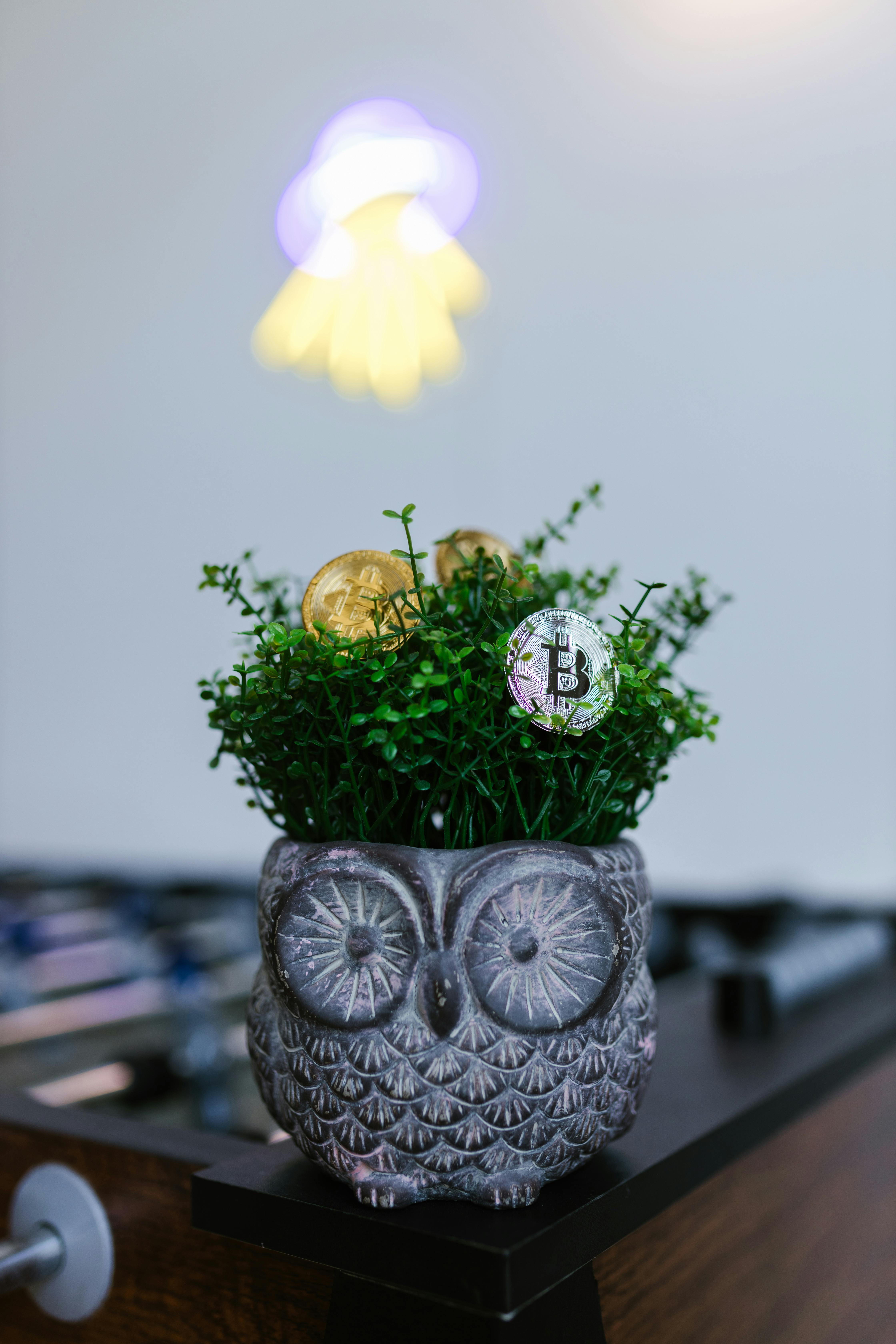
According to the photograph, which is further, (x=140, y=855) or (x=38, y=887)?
(x=140, y=855)

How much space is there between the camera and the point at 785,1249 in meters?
0.92

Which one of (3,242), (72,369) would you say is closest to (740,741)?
(72,369)

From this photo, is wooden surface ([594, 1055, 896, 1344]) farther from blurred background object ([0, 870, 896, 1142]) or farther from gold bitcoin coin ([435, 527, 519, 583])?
gold bitcoin coin ([435, 527, 519, 583])

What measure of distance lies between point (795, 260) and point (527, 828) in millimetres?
1978

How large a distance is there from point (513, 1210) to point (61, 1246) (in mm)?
467

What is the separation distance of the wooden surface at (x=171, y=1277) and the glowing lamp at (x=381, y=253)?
83.0 inches

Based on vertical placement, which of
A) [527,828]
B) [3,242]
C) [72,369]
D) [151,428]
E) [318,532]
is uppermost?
[3,242]

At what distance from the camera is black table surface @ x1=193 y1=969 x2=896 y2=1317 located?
486 millimetres

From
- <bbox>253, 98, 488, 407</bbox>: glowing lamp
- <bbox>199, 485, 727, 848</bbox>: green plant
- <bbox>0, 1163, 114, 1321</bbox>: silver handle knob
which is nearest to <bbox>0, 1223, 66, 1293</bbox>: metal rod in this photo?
<bbox>0, 1163, 114, 1321</bbox>: silver handle knob

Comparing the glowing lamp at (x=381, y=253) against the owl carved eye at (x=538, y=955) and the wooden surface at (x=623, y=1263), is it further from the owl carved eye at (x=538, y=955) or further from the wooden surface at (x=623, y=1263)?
the owl carved eye at (x=538, y=955)

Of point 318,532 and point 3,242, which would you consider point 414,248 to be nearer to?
point 318,532

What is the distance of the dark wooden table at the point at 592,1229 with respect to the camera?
0.52m

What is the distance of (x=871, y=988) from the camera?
4.10 ft

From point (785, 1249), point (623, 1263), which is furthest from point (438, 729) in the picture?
point (785, 1249)
